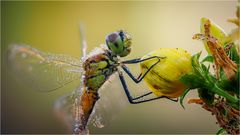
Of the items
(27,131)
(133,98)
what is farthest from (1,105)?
(133,98)

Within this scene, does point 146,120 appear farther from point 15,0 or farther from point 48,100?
point 15,0

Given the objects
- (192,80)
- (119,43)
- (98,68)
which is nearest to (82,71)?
(98,68)

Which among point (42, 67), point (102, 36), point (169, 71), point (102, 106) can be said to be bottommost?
point (102, 106)

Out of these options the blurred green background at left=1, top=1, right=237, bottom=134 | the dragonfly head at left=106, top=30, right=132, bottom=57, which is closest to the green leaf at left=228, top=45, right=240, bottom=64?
the dragonfly head at left=106, top=30, right=132, bottom=57

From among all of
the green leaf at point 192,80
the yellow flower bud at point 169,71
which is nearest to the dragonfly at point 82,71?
the yellow flower bud at point 169,71

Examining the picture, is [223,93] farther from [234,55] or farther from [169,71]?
[169,71]

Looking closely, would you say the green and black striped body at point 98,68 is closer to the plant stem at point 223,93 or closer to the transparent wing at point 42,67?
the transparent wing at point 42,67

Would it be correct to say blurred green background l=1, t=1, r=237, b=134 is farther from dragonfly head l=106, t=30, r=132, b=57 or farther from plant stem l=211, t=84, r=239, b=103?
plant stem l=211, t=84, r=239, b=103
